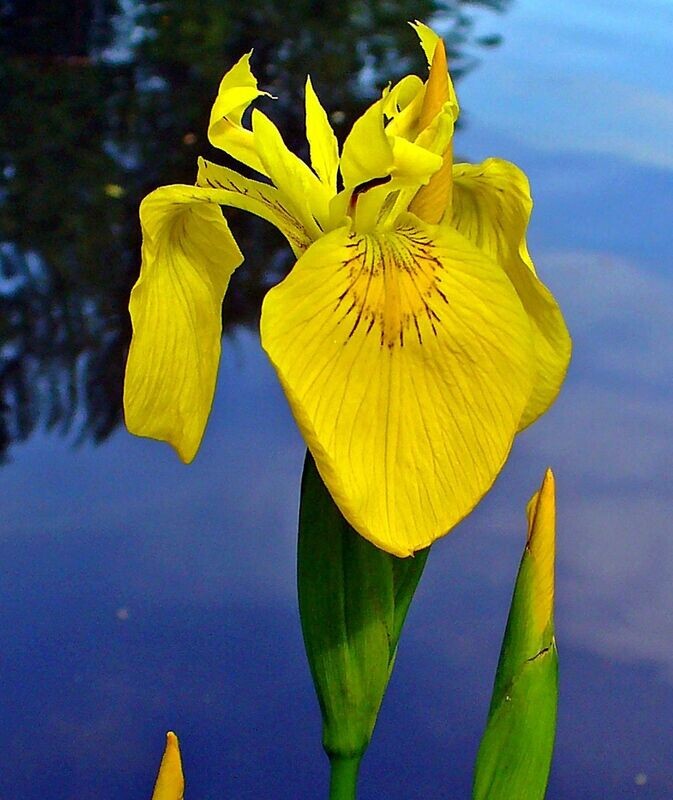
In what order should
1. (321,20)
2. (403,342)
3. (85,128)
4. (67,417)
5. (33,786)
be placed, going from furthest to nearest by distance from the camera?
(321,20) → (85,128) → (67,417) → (33,786) → (403,342)

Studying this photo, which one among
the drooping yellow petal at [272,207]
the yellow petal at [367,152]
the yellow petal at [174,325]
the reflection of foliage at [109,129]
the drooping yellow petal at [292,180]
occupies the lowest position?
the reflection of foliage at [109,129]

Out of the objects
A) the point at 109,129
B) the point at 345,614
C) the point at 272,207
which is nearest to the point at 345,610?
the point at 345,614

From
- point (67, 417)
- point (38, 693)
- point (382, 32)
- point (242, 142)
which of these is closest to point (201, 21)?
point (382, 32)

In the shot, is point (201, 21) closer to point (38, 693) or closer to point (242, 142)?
point (38, 693)

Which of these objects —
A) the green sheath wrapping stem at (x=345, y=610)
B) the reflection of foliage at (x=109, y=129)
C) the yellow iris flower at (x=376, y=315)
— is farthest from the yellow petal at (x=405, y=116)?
the reflection of foliage at (x=109, y=129)

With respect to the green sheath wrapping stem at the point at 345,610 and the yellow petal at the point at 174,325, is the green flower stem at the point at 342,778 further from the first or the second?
the yellow petal at the point at 174,325

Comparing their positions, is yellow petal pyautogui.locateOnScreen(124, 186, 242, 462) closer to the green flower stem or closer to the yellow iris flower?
the yellow iris flower

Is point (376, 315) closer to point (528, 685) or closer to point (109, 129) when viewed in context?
point (528, 685)
